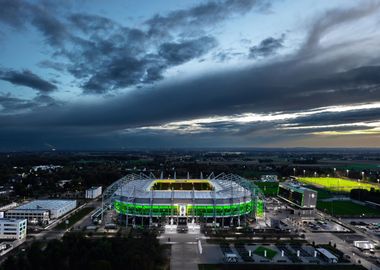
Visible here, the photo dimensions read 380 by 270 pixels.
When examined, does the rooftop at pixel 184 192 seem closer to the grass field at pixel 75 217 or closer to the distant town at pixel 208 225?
the distant town at pixel 208 225

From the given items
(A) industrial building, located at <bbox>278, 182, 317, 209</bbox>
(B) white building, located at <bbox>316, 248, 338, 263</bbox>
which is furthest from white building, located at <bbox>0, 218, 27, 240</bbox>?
(A) industrial building, located at <bbox>278, 182, 317, 209</bbox>

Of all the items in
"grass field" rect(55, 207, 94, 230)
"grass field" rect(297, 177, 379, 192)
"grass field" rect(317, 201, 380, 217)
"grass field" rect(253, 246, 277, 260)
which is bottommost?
"grass field" rect(253, 246, 277, 260)

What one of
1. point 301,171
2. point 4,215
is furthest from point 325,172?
point 4,215

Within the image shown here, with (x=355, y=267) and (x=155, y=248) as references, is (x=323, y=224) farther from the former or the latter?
(x=155, y=248)

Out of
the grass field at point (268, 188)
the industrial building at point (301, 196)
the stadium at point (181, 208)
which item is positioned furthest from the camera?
the grass field at point (268, 188)

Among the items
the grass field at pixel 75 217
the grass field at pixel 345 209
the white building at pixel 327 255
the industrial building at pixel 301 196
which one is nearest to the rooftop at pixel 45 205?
the grass field at pixel 75 217

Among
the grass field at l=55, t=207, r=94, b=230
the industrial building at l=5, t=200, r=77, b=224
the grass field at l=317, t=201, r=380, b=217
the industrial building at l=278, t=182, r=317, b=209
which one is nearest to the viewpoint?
the grass field at l=55, t=207, r=94, b=230

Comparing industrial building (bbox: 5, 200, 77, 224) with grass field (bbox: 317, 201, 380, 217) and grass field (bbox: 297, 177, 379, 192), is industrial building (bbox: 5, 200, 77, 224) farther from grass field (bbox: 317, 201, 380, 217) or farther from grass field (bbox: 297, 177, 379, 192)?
grass field (bbox: 297, 177, 379, 192)

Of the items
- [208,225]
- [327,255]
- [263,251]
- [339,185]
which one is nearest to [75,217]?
[208,225]
